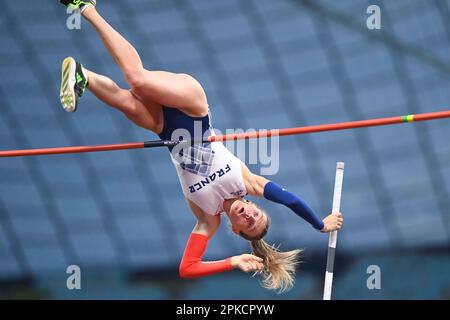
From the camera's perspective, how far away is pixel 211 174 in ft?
16.8

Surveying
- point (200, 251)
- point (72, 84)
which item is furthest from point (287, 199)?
point (72, 84)

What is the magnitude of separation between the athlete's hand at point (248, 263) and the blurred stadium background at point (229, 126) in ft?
12.8

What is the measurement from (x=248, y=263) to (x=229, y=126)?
4.42 m

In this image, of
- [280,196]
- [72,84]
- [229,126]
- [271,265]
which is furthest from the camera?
[229,126]

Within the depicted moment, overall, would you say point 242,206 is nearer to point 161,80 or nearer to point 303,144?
point 161,80

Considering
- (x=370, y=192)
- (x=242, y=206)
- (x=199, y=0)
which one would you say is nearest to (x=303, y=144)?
(x=370, y=192)

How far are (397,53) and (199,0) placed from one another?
7.07 feet

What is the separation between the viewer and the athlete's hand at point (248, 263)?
4.96 metres

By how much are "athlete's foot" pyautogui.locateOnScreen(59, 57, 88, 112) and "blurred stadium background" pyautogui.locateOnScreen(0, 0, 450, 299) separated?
13.9 ft

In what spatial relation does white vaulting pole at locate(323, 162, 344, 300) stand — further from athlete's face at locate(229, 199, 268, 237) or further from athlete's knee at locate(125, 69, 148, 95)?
athlete's knee at locate(125, 69, 148, 95)

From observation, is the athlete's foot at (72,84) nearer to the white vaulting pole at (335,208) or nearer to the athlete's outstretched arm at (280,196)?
the athlete's outstretched arm at (280,196)

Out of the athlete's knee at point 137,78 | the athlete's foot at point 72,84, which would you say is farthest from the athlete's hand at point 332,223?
the athlete's foot at point 72,84

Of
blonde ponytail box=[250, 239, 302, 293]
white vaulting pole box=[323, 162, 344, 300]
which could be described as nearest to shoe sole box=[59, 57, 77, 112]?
blonde ponytail box=[250, 239, 302, 293]

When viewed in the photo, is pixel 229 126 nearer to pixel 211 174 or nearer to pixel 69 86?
pixel 211 174
